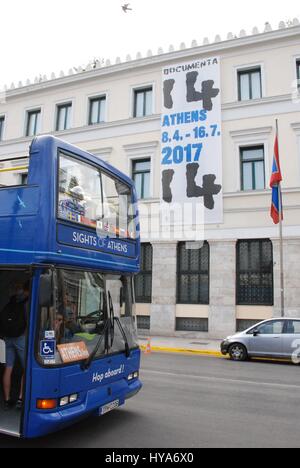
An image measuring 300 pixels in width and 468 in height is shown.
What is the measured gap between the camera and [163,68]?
22.4m

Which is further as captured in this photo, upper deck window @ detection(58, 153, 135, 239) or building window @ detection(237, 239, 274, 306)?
building window @ detection(237, 239, 274, 306)

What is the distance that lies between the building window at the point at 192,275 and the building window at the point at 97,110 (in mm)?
9038

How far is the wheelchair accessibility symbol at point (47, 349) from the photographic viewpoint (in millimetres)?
4910

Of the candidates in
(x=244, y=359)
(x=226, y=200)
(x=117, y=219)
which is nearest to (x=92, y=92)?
(x=226, y=200)

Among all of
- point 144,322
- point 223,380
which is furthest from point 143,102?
point 223,380

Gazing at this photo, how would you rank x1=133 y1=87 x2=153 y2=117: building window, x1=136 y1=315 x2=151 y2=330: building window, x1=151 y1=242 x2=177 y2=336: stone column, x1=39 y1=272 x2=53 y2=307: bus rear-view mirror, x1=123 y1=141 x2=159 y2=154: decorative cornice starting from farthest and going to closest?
x1=133 y1=87 x2=153 y2=117: building window → x1=123 y1=141 x2=159 y2=154: decorative cornice → x1=136 y1=315 x2=151 y2=330: building window → x1=151 y1=242 x2=177 y2=336: stone column → x1=39 y1=272 x2=53 y2=307: bus rear-view mirror

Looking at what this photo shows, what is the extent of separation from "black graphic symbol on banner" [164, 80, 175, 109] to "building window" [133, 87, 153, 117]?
1.23 m

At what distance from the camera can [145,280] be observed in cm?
2139

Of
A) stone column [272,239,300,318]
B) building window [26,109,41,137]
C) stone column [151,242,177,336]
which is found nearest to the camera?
stone column [272,239,300,318]

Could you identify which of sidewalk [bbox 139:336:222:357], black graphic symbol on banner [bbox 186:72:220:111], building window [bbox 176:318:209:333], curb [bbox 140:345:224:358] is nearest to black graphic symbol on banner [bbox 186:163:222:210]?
black graphic symbol on banner [bbox 186:72:220:111]

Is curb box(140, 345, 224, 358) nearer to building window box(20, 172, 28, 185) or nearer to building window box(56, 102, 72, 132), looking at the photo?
building window box(20, 172, 28, 185)

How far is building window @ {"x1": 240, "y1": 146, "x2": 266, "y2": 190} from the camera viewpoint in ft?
65.1

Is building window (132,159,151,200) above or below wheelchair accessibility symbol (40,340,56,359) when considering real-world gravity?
above

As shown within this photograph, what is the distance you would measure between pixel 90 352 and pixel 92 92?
21.5 m
